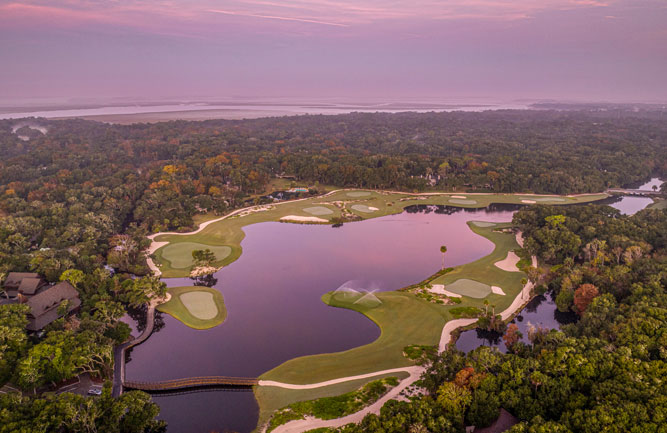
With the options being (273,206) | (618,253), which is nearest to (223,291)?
(273,206)

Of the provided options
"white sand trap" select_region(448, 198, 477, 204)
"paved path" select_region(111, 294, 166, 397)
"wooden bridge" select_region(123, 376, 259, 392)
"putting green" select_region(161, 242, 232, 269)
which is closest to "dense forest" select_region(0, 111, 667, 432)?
"paved path" select_region(111, 294, 166, 397)

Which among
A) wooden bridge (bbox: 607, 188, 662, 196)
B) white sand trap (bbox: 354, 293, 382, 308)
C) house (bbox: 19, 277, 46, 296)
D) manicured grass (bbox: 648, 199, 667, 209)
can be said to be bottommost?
white sand trap (bbox: 354, 293, 382, 308)

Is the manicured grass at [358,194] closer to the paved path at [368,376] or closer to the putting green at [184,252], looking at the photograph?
the putting green at [184,252]

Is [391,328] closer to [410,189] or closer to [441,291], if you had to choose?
[441,291]

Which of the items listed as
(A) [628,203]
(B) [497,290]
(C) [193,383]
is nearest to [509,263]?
(B) [497,290]

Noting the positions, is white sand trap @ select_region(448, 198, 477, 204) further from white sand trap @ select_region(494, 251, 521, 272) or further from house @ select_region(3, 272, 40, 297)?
house @ select_region(3, 272, 40, 297)

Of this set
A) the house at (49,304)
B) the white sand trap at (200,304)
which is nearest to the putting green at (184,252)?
the white sand trap at (200,304)
